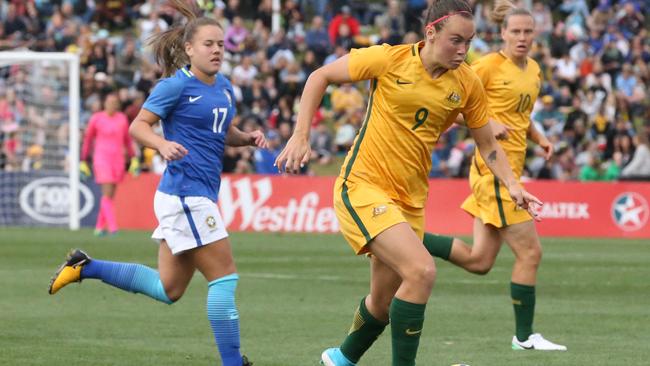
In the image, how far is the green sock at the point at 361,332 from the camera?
8.27 metres

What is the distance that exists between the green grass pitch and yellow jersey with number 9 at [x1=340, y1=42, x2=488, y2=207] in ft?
5.73

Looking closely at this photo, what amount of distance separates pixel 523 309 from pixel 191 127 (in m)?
3.29

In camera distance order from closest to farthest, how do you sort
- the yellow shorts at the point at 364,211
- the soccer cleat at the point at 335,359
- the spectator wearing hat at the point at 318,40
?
the yellow shorts at the point at 364,211 → the soccer cleat at the point at 335,359 → the spectator wearing hat at the point at 318,40

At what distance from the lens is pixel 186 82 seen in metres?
8.46

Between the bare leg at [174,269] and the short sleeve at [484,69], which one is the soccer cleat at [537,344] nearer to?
the short sleeve at [484,69]

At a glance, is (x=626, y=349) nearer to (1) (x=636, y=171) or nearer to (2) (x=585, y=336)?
(2) (x=585, y=336)

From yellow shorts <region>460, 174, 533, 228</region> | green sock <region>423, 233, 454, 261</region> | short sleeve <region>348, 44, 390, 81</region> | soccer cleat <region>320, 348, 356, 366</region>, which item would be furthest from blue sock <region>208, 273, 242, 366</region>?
green sock <region>423, 233, 454, 261</region>

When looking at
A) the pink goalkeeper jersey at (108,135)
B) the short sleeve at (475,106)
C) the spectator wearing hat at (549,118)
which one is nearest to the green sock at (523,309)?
Result: the short sleeve at (475,106)

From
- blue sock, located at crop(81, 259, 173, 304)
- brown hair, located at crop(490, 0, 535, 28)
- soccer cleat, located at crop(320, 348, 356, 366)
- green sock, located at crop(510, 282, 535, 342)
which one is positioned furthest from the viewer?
brown hair, located at crop(490, 0, 535, 28)

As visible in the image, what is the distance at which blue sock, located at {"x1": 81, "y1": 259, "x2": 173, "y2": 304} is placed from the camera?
347 inches

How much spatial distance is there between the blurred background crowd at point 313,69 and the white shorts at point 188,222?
18.2 meters

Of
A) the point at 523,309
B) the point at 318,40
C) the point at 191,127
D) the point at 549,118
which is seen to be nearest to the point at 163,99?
the point at 191,127

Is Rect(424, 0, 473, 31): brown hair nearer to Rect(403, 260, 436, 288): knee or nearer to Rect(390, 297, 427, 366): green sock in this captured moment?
Rect(403, 260, 436, 288): knee

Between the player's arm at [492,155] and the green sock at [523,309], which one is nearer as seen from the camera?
the player's arm at [492,155]
